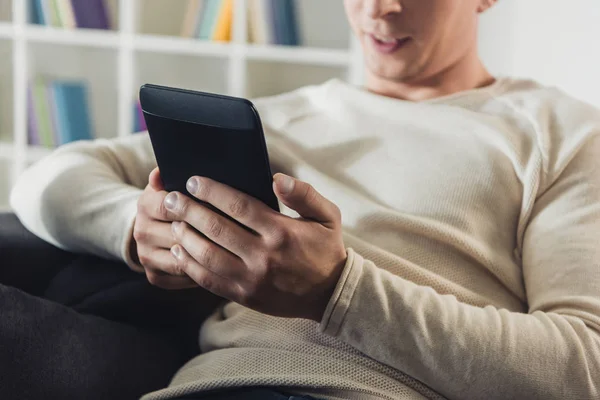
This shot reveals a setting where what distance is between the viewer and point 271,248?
70 cm

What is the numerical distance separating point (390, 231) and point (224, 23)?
1718 millimetres

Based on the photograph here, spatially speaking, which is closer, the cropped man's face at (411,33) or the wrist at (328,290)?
the wrist at (328,290)

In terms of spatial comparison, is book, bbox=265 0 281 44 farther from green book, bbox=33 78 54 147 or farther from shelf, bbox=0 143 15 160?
shelf, bbox=0 143 15 160

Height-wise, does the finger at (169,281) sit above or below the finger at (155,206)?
below

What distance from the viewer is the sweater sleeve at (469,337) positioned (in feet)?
2.39

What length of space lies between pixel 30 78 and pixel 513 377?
7.47ft

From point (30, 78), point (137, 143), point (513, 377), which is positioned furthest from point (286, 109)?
point (30, 78)

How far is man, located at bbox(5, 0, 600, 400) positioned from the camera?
727mm

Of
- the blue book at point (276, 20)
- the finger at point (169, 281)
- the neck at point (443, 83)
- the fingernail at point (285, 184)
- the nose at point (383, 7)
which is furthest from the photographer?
the blue book at point (276, 20)

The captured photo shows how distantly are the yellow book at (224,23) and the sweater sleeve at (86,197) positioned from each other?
1.45m

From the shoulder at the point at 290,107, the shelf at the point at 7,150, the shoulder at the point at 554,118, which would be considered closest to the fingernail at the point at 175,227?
the shoulder at the point at 290,107

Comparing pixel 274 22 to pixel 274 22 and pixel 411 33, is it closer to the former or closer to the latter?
pixel 274 22

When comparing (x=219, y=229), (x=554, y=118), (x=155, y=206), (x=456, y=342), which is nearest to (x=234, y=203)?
(x=219, y=229)

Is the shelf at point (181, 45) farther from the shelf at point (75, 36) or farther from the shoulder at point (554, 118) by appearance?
the shoulder at point (554, 118)
